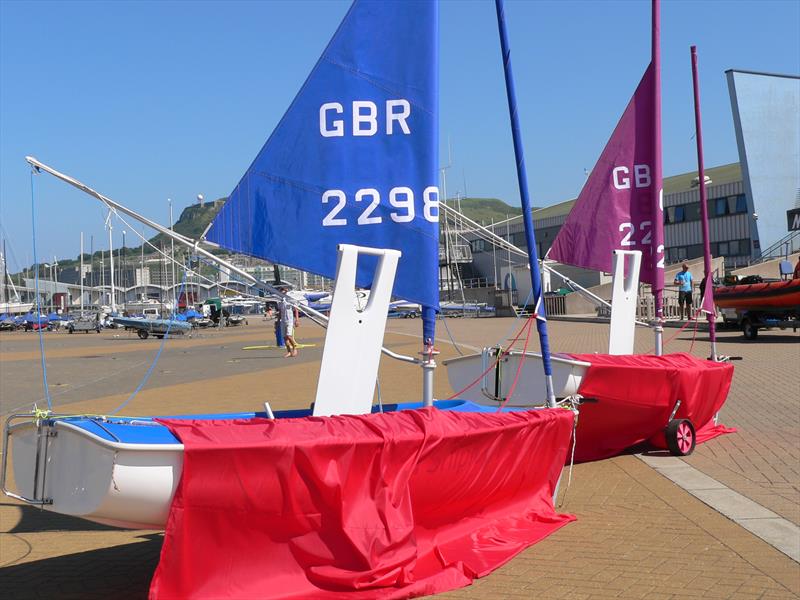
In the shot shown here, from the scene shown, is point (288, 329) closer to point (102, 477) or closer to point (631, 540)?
point (631, 540)

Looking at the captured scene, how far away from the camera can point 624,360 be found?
9203 millimetres

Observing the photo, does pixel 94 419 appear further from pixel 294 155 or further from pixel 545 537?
pixel 545 537

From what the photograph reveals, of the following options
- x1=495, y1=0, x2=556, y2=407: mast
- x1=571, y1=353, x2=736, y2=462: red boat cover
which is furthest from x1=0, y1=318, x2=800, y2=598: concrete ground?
x1=495, y1=0, x2=556, y2=407: mast

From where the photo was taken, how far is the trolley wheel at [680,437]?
919cm

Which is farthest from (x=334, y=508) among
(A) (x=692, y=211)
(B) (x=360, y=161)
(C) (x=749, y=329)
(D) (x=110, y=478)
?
(A) (x=692, y=211)

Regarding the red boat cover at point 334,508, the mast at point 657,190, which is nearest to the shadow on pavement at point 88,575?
the red boat cover at point 334,508

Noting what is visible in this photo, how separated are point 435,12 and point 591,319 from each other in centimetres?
3389

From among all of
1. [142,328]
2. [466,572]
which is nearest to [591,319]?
[142,328]

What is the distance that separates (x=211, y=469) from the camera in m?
4.92

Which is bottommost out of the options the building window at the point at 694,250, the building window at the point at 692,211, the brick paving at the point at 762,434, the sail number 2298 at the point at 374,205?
the brick paving at the point at 762,434

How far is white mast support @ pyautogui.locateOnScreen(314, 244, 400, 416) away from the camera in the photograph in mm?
6148

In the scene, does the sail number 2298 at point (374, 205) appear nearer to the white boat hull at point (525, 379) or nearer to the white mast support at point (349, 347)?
the white mast support at point (349, 347)

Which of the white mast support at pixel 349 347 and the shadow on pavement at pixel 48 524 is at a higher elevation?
the white mast support at pixel 349 347

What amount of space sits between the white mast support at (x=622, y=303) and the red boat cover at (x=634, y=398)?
0.57 metres
